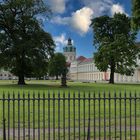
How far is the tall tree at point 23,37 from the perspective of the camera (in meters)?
71.5

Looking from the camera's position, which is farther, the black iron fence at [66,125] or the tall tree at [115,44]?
the tall tree at [115,44]

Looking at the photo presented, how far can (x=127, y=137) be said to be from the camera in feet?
48.4

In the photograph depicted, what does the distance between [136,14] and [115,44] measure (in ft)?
184

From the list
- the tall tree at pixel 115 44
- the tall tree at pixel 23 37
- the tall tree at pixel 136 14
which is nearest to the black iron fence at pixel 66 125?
the tall tree at pixel 136 14

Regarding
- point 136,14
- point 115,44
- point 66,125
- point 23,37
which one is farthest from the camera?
point 115,44

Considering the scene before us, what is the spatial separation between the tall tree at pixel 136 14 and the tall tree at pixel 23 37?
35.5m

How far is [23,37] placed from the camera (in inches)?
2859

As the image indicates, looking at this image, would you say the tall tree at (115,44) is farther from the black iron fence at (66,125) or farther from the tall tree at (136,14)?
the black iron fence at (66,125)

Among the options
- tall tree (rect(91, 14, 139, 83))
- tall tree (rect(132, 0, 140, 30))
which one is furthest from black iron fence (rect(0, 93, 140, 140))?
tall tree (rect(91, 14, 139, 83))

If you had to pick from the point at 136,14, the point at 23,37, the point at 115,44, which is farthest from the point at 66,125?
the point at 115,44

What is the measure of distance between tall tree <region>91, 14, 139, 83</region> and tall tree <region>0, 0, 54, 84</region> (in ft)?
65.4

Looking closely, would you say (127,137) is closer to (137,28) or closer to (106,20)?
(137,28)

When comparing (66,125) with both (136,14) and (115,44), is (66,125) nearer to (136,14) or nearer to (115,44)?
(136,14)

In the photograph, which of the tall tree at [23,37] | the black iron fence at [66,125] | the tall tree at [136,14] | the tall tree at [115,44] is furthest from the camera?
the tall tree at [115,44]
